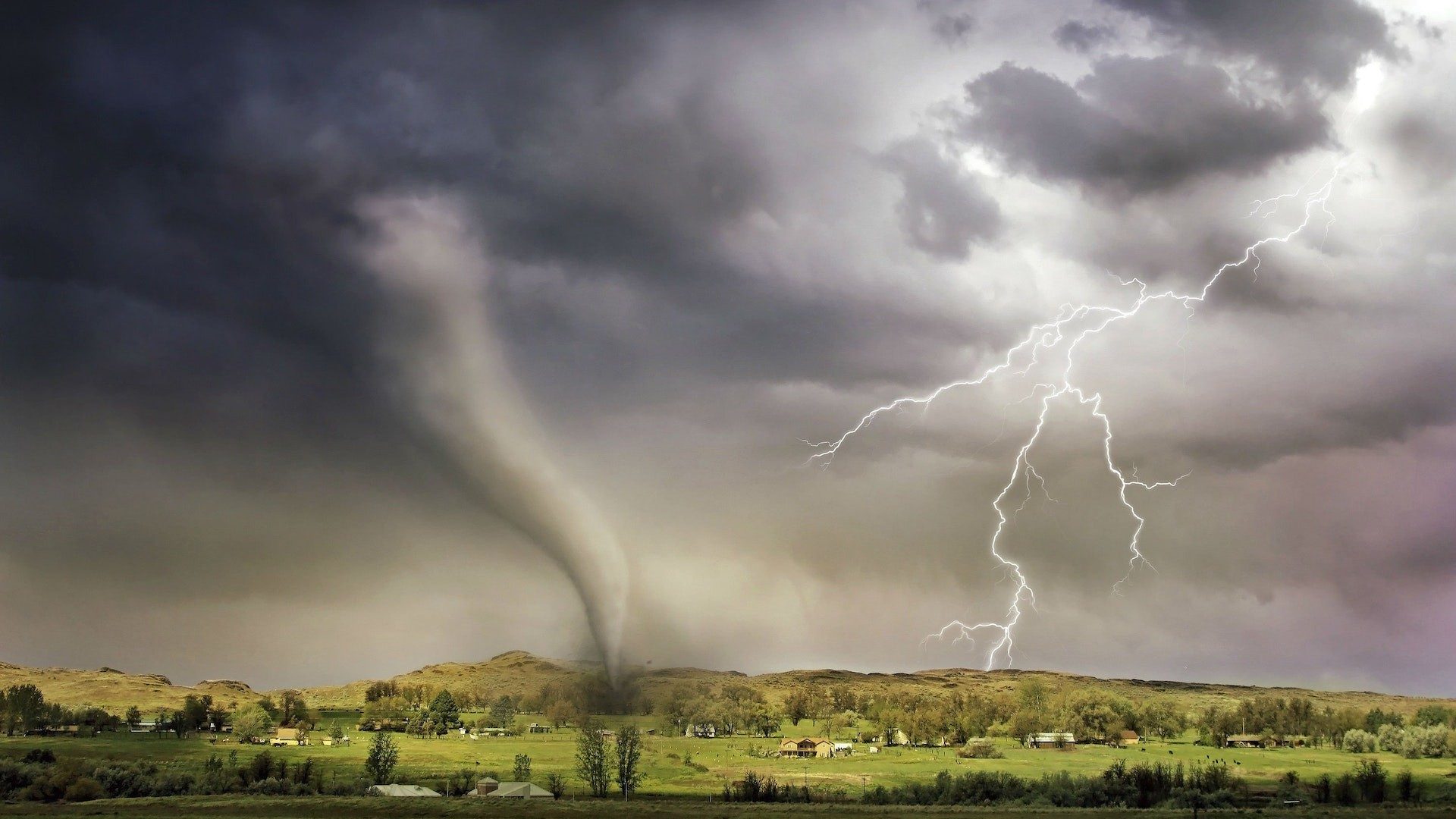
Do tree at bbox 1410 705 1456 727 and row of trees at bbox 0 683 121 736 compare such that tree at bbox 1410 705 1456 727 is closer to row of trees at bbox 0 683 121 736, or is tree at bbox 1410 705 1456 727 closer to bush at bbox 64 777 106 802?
bush at bbox 64 777 106 802

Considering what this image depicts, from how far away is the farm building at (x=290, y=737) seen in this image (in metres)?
141

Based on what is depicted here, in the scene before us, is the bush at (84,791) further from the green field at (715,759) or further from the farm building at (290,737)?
the farm building at (290,737)

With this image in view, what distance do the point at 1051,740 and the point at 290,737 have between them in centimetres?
10697

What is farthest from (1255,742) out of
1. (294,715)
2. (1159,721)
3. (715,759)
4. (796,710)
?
(294,715)

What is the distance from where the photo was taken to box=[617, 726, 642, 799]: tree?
9925 cm

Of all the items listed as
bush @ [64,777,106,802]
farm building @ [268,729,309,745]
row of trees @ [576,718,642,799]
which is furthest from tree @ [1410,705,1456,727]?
farm building @ [268,729,309,745]

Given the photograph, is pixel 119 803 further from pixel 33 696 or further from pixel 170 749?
pixel 33 696

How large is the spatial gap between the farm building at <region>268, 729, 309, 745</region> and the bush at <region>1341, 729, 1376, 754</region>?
132 metres

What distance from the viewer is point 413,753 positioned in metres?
126

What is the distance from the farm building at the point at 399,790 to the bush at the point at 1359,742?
340 ft

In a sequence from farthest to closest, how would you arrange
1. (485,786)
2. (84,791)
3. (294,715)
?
(294,715) → (485,786) → (84,791)

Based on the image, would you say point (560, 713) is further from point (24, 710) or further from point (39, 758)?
point (24, 710)

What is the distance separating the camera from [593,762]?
10144 centimetres

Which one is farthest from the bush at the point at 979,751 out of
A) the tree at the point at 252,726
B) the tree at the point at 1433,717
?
the tree at the point at 252,726
